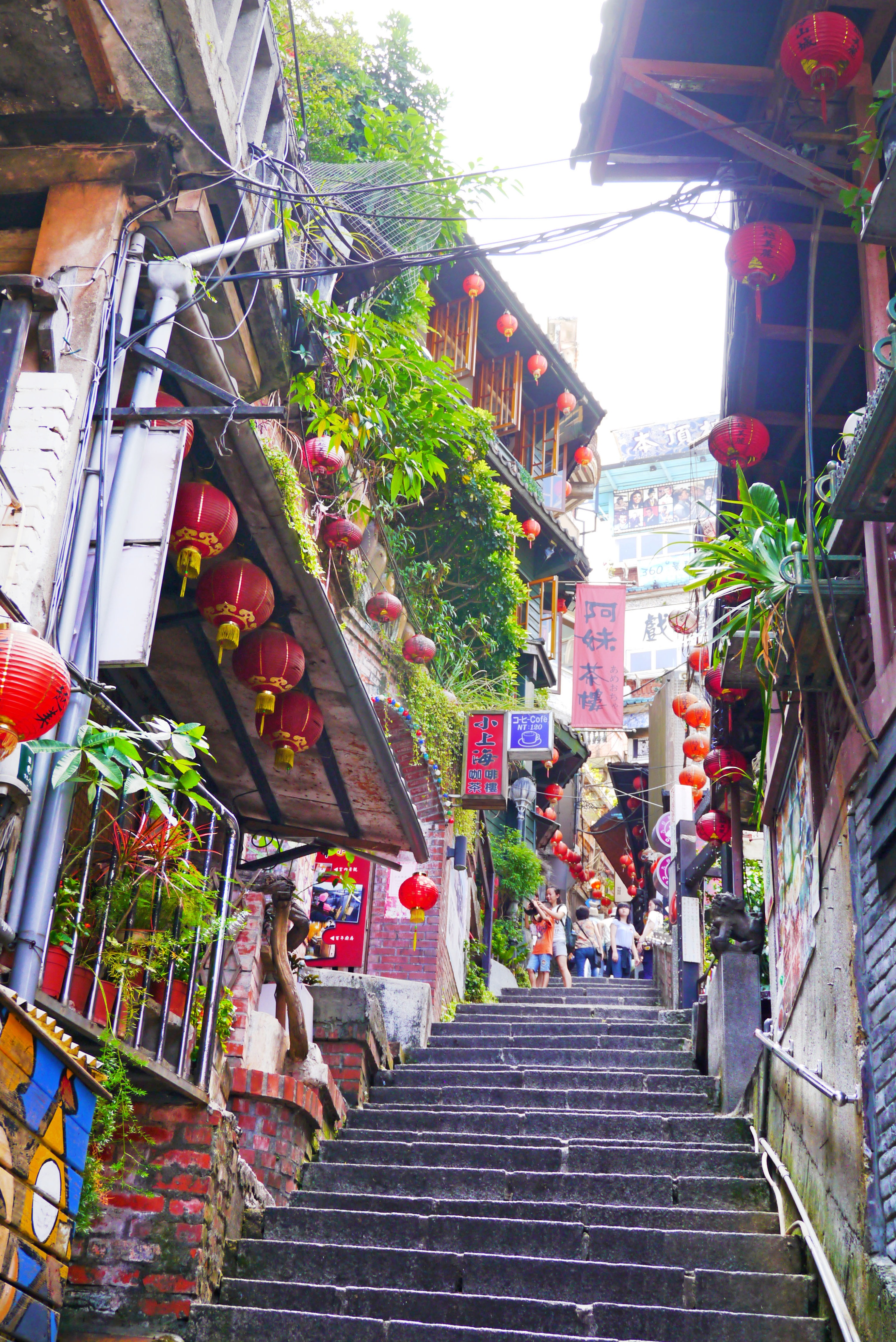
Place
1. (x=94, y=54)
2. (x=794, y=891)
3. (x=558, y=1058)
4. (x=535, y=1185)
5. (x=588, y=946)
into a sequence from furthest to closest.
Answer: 1. (x=588, y=946)
2. (x=558, y=1058)
3. (x=794, y=891)
4. (x=535, y=1185)
5. (x=94, y=54)

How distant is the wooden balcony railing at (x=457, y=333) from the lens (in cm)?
1798

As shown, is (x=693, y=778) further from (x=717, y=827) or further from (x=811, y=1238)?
(x=811, y=1238)

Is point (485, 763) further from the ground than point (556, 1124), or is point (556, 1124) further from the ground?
point (485, 763)

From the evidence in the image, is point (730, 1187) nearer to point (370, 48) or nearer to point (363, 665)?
point (363, 665)

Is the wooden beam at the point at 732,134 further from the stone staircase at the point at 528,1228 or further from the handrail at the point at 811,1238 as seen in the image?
the stone staircase at the point at 528,1228

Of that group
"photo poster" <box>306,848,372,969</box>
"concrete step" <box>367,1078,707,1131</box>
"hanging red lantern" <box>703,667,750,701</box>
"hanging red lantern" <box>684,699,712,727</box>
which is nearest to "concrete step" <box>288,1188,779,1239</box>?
"concrete step" <box>367,1078,707,1131</box>

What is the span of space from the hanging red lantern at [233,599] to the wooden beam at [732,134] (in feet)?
11.9

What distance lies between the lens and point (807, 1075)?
5410mm

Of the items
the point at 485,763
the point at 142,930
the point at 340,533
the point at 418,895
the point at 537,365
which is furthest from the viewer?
the point at 537,365

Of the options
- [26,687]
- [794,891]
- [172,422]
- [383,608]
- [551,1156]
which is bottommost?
[551,1156]

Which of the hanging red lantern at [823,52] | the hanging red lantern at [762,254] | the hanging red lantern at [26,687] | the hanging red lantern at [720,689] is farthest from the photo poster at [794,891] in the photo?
the hanging red lantern at [26,687]

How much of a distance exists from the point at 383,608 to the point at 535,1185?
21.6ft

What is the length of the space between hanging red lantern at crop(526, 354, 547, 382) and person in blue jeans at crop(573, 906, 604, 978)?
9975mm

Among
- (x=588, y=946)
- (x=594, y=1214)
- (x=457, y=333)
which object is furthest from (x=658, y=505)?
(x=594, y=1214)
